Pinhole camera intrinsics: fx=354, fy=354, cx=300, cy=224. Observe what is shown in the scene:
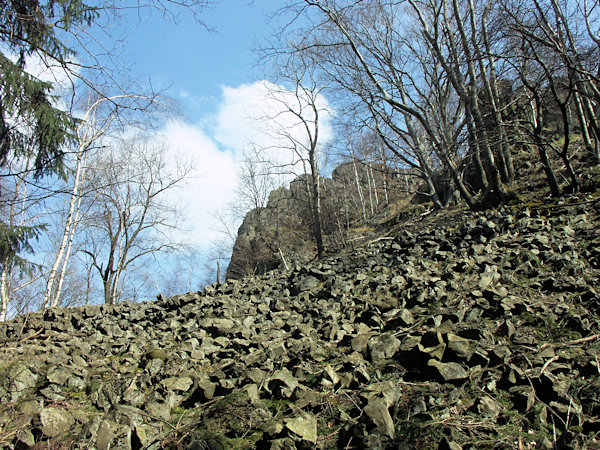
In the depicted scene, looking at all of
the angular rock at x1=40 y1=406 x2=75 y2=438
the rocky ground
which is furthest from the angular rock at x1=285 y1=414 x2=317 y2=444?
the angular rock at x1=40 y1=406 x2=75 y2=438

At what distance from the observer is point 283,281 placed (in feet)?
19.5

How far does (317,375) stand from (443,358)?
0.91m

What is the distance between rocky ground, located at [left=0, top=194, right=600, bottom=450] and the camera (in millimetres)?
1966

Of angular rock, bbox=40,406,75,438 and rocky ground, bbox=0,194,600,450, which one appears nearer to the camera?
rocky ground, bbox=0,194,600,450

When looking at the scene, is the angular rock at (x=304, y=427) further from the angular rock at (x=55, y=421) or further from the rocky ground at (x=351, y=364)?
the angular rock at (x=55, y=421)

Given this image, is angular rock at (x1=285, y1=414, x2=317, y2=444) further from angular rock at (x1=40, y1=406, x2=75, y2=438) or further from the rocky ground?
angular rock at (x1=40, y1=406, x2=75, y2=438)

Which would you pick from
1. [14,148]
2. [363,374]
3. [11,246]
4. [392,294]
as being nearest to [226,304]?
[392,294]

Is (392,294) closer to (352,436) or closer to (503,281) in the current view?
(503,281)

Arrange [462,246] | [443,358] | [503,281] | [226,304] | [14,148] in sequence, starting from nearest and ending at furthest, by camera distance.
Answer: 1. [443,358]
2. [503,281]
3. [226,304]
4. [462,246]
5. [14,148]

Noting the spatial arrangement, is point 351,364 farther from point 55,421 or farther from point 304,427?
point 55,421

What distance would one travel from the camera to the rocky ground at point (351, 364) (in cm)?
197

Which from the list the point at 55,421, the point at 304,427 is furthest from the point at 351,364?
the point at 55,421

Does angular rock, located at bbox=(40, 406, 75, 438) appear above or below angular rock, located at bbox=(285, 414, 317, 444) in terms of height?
above

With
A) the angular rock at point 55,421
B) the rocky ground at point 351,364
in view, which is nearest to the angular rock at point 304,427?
the rocky ground at point 351,364
